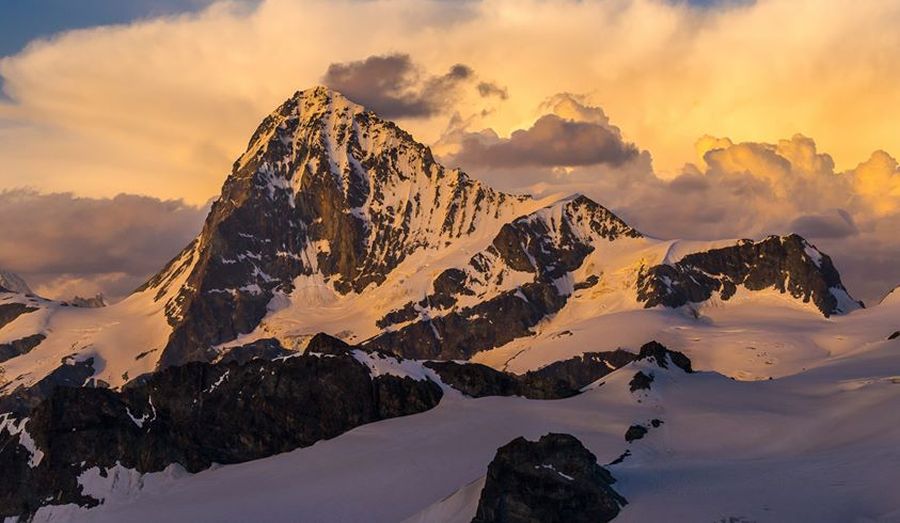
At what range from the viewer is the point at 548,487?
185250 mm

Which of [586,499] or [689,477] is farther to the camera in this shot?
[689,477]

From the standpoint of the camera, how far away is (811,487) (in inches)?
7254

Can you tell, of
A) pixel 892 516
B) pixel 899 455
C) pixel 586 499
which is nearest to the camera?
pixel 892 516

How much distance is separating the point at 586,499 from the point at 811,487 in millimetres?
29945

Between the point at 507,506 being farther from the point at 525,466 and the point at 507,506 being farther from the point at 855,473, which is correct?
the point at 855,473

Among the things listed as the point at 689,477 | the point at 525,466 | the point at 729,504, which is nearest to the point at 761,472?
the point at 689,477

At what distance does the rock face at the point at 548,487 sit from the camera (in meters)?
181

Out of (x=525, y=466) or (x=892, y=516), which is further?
(x=525, y=466)

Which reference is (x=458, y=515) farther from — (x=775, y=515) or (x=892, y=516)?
(x=892, y=516)

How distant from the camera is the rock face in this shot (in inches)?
7131

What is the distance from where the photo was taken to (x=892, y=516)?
6604 inches

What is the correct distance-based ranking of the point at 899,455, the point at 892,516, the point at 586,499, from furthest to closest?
the point at 899,455
the point at 586,499
the point at 892,516

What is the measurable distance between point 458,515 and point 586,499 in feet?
66.5

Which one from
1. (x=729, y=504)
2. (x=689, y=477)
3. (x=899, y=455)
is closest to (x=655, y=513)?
(x=729, y=504)
